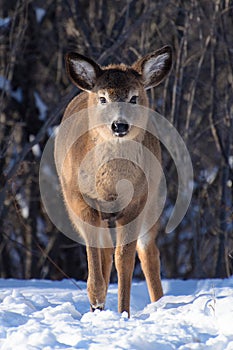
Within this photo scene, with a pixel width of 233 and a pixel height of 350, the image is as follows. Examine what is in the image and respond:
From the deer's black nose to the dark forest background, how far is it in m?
2.99

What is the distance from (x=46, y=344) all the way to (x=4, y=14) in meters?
8.59

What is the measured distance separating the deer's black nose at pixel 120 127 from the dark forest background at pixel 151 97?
299cm

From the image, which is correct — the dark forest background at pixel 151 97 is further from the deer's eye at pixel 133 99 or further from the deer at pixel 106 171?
the deer's eye at pixel 133 99

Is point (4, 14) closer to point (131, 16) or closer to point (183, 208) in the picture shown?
point (131, 16)

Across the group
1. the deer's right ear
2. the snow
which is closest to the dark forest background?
the deer's right ear

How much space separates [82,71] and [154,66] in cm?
68

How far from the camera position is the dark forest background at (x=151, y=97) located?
1107 cm

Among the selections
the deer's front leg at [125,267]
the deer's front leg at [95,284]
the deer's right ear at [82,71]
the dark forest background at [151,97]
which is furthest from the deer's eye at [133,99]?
the dark forest background at [151,97]

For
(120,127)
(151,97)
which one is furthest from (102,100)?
(151,97)

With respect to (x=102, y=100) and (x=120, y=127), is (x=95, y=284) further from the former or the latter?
(x=102, y=100)

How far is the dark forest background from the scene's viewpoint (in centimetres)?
1107

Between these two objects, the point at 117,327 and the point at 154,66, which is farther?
the point at 154,66

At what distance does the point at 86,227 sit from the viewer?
6.94 metres

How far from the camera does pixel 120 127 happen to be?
22.2 feet
